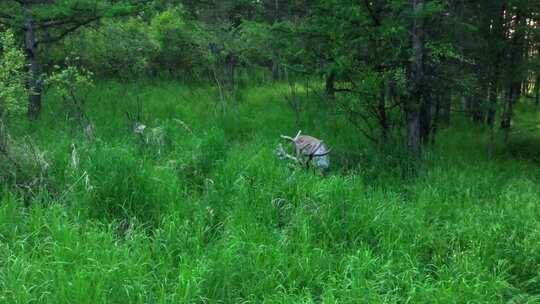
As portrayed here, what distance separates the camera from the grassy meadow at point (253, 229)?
11.6 ft

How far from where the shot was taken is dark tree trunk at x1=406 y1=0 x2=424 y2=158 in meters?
7.44

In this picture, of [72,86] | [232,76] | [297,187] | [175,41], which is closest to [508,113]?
[232,76]

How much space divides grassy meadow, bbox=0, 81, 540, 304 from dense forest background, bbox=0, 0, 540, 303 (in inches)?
0.8

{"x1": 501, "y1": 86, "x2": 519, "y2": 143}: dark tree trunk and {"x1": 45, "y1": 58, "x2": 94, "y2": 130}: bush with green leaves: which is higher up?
{"x1": 45, "y1": 58, "x2": 94, "y2": 130}: bush with green leaves

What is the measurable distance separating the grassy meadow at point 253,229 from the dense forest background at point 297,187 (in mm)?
19

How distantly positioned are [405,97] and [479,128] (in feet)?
20.6

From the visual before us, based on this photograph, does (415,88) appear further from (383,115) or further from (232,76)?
(232,76)

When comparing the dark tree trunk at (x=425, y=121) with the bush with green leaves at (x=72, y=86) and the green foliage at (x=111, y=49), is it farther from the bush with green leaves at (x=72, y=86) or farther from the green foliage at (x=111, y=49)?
the green foliage at (x=111, y=49)

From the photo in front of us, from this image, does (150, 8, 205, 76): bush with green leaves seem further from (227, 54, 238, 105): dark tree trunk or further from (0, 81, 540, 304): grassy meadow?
(0, 81, 540, 304): grassy meadow

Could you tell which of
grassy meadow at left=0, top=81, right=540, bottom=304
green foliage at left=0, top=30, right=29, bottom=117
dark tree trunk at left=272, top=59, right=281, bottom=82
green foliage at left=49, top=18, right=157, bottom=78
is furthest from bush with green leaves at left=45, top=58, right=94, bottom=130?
dark tree trunk at left=272, top=59, right=281, bottom=82

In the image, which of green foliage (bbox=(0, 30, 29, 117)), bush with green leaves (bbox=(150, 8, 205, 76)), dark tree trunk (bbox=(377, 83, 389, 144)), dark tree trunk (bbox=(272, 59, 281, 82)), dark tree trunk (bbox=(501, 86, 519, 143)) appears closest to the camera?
green foliage (bbox=(0, 30, 29, 117))

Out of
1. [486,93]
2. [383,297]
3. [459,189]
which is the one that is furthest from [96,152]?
[486,93]

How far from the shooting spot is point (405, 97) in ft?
24.7

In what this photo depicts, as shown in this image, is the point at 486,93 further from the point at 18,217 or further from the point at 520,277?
the point at 18,217
